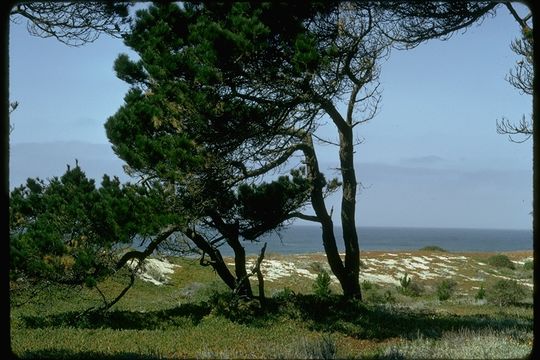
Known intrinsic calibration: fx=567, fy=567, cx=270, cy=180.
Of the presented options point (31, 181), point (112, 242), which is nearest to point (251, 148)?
point (112, 242)

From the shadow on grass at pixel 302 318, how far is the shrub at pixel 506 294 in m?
8.15

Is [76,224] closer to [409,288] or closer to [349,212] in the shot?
[349,212]

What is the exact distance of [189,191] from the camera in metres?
12.7

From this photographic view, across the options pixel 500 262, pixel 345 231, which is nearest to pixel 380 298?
pixel 345 231

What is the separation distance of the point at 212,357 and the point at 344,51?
6.30 meters

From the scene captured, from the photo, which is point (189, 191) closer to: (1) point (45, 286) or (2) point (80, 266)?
(2) point (80, 266)

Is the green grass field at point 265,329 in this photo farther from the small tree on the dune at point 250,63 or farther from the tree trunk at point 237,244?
the small tree on the dune at point 250,63

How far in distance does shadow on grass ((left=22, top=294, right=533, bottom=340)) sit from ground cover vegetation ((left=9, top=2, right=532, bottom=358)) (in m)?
0.06

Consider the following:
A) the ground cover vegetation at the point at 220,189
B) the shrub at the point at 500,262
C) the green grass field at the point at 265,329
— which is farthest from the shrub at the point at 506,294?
the shrub at the point at 500,262

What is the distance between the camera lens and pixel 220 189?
1316 centimetres

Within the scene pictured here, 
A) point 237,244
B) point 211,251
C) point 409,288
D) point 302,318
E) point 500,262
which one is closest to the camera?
point 302,318

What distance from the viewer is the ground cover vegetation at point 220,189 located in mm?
9945

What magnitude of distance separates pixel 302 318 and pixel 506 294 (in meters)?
12.1

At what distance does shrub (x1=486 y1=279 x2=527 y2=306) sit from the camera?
2171 cm
